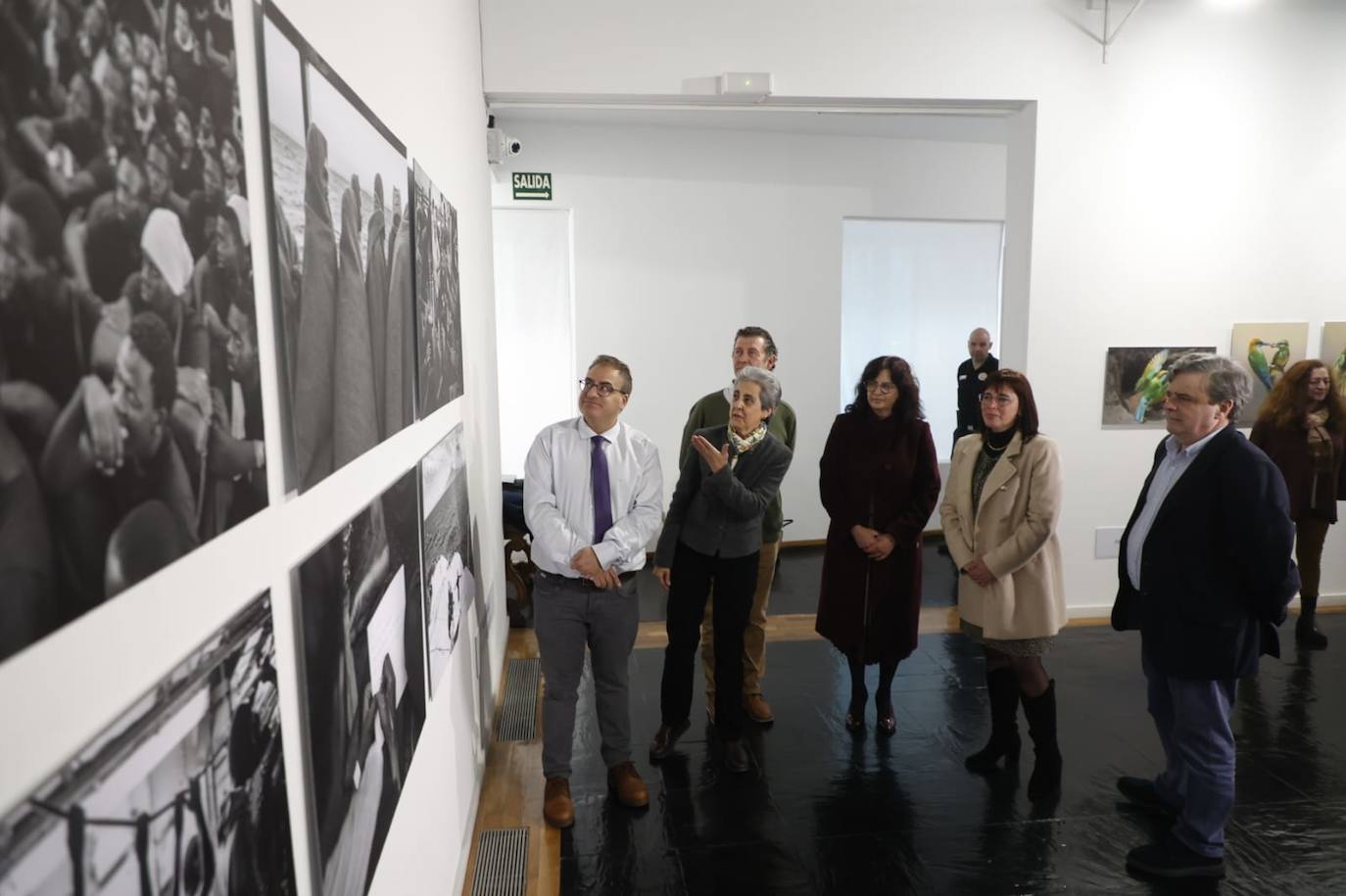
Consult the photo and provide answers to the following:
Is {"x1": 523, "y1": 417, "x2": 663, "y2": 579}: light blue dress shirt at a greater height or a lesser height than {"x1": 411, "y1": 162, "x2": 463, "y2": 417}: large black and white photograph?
lesser

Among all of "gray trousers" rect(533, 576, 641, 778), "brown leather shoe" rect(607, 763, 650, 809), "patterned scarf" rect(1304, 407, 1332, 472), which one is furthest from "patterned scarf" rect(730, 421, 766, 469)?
"patterned scarf" rect(1304, 407, 1332, 472)

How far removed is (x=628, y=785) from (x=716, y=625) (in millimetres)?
745

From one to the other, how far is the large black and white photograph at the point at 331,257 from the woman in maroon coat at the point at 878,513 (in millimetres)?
2293

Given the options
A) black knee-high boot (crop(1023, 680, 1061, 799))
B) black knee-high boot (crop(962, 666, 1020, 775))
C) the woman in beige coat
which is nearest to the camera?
the woman in beige coat

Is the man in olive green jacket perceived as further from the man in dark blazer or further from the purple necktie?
the man in dark blazer

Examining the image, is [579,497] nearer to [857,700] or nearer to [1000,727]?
[857,700]

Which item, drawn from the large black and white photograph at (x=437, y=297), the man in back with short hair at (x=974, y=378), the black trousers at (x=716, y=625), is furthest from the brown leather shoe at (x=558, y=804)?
the man in back with short hair at (x=974, y=378)

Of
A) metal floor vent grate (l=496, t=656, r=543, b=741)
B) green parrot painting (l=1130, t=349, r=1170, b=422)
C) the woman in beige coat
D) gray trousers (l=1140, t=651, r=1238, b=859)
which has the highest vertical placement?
green parrot painting (l=1130, t=349, r=1170, b=422)

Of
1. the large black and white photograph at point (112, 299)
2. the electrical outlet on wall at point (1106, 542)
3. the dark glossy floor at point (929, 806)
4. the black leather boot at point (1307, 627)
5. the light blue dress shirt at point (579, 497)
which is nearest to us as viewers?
the large black and white photograph at point (112, 299)

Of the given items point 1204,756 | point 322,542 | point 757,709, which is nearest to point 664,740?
point 757,709

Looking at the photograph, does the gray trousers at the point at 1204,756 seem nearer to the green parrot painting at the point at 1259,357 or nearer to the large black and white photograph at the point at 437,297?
the large black and white photograph at the point at 437,297

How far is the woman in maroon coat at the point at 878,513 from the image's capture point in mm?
3615

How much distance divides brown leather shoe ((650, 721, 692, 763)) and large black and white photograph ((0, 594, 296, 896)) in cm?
271

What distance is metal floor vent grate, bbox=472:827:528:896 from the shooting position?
9.22 feet
